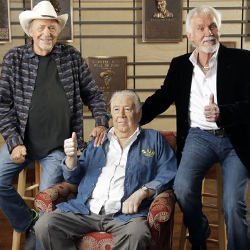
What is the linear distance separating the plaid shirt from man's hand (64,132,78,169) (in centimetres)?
49

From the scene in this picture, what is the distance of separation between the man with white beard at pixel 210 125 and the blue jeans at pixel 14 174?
0.92 m

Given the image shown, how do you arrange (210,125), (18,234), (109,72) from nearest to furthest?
(210,125) → (18,234) → (109,72)

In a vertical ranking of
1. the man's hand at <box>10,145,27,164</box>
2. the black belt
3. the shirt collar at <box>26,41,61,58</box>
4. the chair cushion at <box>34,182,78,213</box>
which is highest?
the shirt collar at <box>26,41,61,58</box>

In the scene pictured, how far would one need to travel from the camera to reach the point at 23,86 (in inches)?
131

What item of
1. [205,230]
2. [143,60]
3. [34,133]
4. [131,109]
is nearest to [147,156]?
[131,109]

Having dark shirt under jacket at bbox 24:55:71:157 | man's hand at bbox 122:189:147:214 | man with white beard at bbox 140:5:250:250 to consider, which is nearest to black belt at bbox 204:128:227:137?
man with white beard at bbox 140:5:250:250

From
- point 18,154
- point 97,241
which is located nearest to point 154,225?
point 97,241

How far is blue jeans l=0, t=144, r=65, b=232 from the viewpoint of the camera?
10.8ft

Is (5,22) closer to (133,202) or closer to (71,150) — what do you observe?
(71,150)

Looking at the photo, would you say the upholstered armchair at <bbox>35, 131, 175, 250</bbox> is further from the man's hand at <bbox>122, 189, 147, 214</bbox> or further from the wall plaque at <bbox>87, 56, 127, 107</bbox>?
the wall plaque at <bbox>87, 56, 127, 107</bbox>

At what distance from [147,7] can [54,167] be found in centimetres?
302

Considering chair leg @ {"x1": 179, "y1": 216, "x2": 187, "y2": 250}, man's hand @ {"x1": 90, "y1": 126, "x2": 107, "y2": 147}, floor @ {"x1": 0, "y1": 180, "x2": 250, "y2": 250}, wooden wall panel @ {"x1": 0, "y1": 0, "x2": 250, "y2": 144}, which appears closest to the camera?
man's hand @ {"x1": 90, "y1": 126, "x2": 107, "y2": 147}

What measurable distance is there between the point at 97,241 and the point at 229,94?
1346 mm

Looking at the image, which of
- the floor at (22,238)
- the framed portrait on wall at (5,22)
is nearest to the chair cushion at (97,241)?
the floor at (22,238)
